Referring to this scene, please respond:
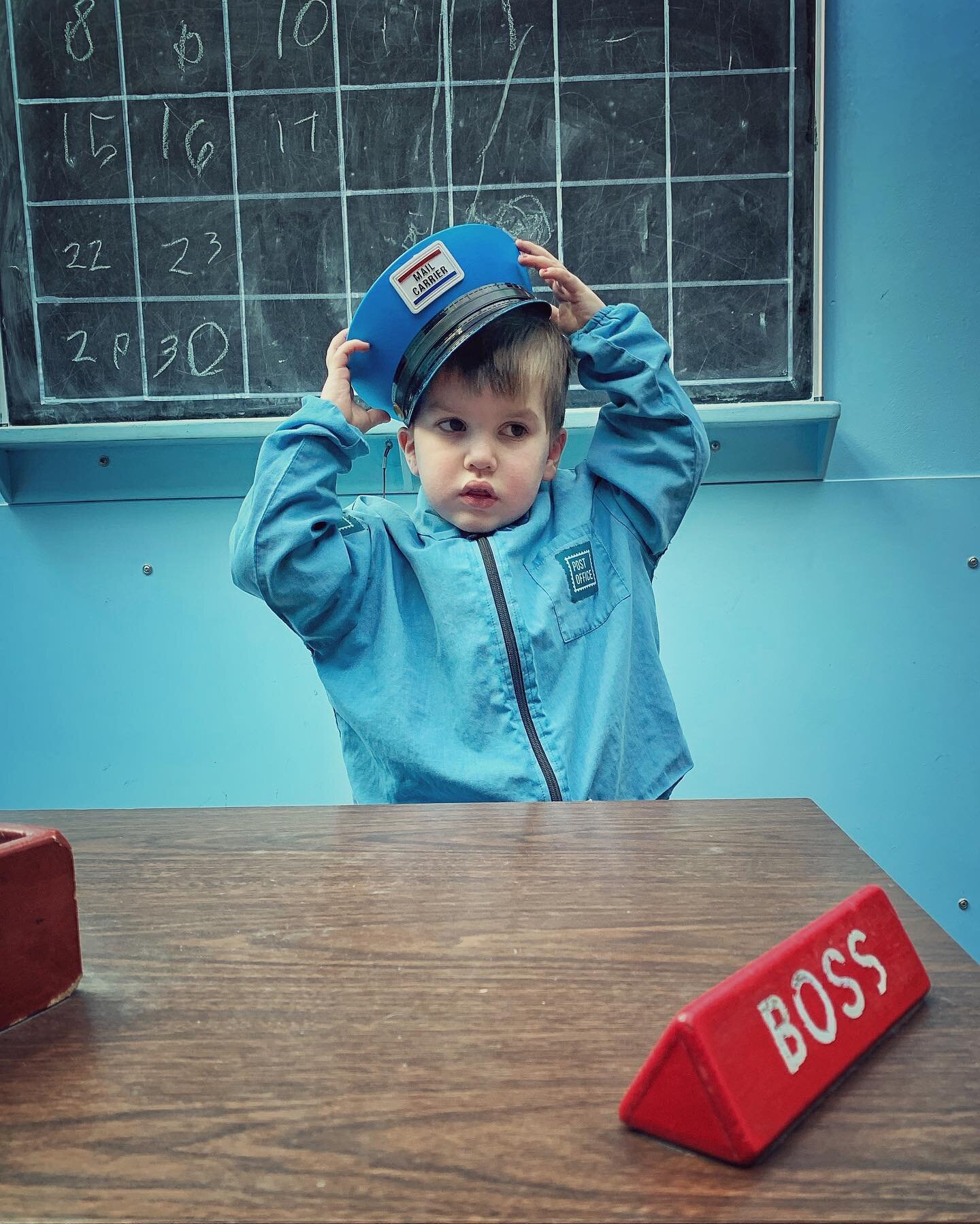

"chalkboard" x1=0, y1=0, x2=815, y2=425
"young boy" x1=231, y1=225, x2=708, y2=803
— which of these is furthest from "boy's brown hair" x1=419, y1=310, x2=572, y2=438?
"chalkboard" x1=0, y1=0, x2=815, y2=425

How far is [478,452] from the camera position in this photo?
3.58 feet

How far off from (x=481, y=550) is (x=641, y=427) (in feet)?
0.88

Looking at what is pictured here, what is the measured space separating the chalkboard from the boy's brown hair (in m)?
0.73

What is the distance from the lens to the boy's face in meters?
1.09

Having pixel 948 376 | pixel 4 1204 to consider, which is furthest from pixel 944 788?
pixel 4 1204

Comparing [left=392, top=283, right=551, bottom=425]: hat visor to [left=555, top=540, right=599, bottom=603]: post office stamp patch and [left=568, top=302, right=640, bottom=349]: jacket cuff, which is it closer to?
[left=568, top=302, right=640, bottom=349]: jacket cuff

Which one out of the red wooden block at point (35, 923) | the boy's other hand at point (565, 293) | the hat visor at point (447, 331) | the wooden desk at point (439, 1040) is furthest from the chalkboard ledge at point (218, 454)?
the red wooden block at point (35, 923)

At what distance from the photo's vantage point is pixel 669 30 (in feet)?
5.76

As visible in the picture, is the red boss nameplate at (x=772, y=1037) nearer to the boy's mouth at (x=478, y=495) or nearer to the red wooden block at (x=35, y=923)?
the red wooden block at (x=35, y=923)

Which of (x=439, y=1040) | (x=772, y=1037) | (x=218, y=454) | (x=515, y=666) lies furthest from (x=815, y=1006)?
(x=218, y=454)

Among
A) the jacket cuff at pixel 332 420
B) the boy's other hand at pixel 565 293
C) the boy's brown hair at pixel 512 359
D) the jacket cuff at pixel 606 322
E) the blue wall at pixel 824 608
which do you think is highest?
the boy's other hand at pixel 565 293

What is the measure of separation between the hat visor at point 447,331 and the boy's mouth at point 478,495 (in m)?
0.11

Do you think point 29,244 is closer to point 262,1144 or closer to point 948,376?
point 948,376

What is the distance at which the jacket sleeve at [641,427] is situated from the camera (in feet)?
3.92
